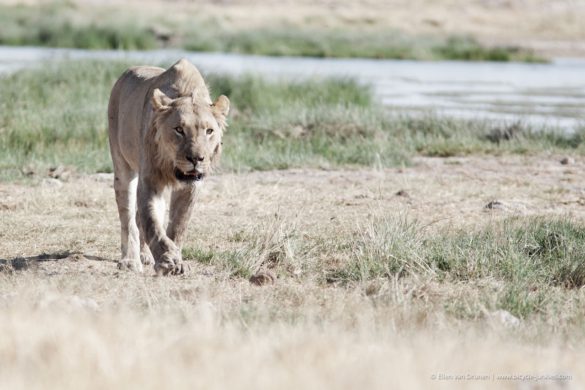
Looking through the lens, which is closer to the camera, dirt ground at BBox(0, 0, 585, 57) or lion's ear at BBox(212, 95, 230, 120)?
lion's ear at BBox(212, 95, 230, 120)

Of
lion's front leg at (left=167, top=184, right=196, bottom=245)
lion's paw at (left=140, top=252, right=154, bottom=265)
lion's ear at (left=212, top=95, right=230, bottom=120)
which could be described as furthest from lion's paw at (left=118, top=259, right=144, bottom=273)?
lion's ear at (left=212, top=95, right=230, bottom=120)

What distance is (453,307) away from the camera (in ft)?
22.5

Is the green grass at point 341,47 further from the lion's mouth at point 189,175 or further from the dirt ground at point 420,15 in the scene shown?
the lion's mouth at point 189,175

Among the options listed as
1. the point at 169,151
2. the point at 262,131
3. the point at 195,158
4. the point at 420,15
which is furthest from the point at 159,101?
the point at 420,15

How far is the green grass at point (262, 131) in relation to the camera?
13969 millimetres

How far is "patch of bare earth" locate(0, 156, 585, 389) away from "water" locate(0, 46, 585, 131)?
7205 millimetres

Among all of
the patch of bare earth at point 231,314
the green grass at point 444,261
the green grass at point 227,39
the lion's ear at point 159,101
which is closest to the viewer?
the patch of bare earth at point 231,314

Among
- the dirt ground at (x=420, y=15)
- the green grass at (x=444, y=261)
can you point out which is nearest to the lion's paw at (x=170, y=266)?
the green grass at (x=444, y=261)

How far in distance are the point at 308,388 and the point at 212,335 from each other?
→ 2.78 feet

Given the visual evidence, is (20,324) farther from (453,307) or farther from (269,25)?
(269,25)

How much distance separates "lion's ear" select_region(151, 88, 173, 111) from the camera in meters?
7.64

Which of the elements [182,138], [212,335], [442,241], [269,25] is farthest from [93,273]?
[269,25]

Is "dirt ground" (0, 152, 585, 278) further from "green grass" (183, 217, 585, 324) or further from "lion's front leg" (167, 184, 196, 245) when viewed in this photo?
"lion's front leg" (167, 184, 196, 245)

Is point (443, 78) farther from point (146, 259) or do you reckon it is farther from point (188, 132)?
point (188, 132)
